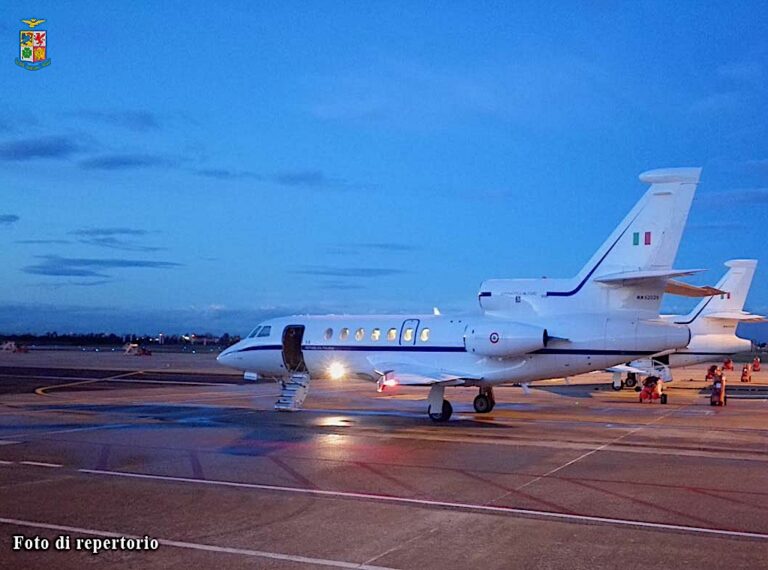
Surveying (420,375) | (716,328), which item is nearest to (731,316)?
(716,328)

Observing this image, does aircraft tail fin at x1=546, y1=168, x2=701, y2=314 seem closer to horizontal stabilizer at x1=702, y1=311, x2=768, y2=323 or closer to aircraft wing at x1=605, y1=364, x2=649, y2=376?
aircraft wing at x1=605, y1=364, x2=649, y2=376

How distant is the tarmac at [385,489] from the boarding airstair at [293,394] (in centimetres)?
131

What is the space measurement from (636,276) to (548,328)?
2.81m

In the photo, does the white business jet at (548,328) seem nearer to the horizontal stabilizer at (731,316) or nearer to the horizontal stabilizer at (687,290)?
the horizontal stabilizer at (687,290)

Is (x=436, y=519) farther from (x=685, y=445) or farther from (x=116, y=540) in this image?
(x=685, y=445)

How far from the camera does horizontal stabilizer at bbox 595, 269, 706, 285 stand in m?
18.1

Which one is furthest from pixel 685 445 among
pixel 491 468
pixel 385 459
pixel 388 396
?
pixel 388 396

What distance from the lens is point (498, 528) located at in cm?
905

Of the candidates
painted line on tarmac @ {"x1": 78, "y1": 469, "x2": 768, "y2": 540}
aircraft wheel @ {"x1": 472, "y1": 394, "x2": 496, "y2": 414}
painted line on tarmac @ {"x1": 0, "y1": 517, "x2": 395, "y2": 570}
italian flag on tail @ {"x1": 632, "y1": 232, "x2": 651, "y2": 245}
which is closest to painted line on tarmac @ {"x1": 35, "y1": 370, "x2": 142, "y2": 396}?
aircraft wheel @ {"x1": 472, "y1": 394, "x2": 496, "y2": 414}

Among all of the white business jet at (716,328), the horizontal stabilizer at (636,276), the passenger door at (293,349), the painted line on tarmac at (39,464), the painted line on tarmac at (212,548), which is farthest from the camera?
the white business jet at (716,328)

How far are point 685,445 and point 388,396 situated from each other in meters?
16.4

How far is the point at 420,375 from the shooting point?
841 inches

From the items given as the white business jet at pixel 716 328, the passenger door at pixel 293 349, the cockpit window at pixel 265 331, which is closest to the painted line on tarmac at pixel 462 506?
the passenger door at pixel 293 349

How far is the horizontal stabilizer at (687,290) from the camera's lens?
19719 mm
